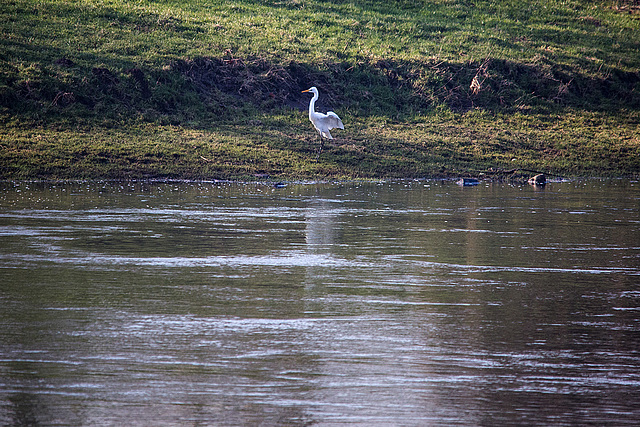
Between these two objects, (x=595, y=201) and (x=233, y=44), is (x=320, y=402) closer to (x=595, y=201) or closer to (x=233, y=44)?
(x=595, y=201)

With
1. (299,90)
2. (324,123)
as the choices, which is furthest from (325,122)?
(299,90)

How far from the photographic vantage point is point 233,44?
34812mm

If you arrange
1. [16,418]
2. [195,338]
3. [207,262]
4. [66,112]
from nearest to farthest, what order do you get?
[16,418] < [195,338] < [207,262] < [66,112]

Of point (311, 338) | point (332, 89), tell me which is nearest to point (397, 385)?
point (311, 338)

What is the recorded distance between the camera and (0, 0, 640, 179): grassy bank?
26.1 metres

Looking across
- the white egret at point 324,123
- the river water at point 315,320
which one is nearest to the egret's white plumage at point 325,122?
the white egret at point 324,123

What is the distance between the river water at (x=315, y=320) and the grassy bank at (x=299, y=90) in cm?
1039

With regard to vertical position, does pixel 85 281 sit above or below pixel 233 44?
below

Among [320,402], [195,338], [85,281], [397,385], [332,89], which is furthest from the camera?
[332,89]

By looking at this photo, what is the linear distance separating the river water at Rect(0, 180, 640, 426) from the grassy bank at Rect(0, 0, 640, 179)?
10.4m

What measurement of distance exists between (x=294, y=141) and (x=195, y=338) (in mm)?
20936

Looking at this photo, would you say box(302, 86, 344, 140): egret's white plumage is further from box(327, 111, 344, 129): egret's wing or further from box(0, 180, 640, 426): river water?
box(0, 180, 640, 426): river water

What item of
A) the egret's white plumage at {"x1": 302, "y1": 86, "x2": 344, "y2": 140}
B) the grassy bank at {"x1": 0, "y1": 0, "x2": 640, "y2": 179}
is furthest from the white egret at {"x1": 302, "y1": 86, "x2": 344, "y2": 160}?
the grassy bank at {"x1": 0, "y1": 0, "x2": 640, "y2": 179}

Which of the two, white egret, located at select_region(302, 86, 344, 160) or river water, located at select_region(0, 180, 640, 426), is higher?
white egret, located at select_region(302, 86, 344, 160)
